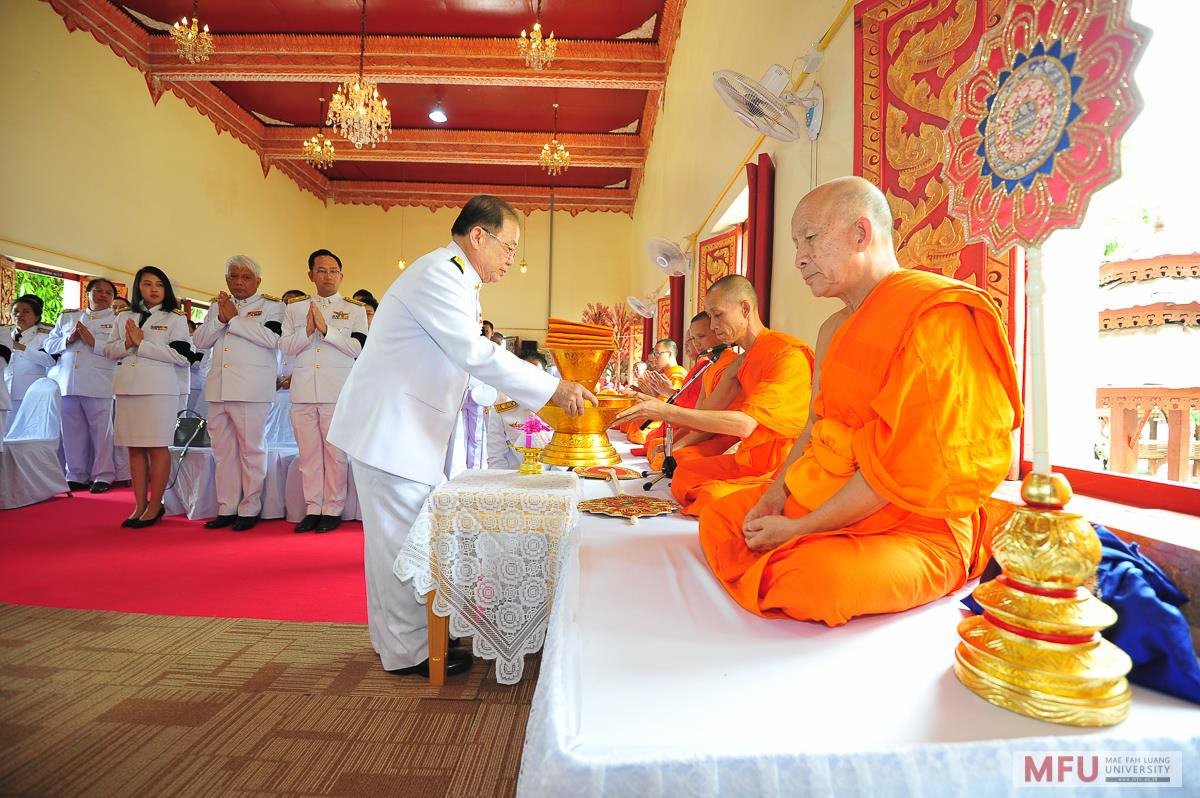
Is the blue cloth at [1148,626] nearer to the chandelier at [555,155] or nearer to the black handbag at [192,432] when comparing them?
the black handbag at [192,432]

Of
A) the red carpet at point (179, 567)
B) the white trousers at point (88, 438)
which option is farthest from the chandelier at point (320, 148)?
the red carpet at point (179, 567)

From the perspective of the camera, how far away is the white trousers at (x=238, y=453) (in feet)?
15.0

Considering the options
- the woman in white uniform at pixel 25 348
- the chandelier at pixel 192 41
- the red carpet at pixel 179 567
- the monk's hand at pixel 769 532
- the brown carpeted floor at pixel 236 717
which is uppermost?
the chandelier at pixel 192 41

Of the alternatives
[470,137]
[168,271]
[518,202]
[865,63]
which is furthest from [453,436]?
[518,202]

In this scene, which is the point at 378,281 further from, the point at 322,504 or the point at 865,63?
the point at 865,63

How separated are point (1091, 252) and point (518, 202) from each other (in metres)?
13.3

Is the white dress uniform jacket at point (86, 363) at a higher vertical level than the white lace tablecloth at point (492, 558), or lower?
higher

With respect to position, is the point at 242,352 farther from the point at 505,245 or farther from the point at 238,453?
the point at 505,245

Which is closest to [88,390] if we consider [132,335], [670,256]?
[132,335]

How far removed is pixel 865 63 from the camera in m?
2.41

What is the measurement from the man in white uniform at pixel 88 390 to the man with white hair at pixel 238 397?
6.70 feet

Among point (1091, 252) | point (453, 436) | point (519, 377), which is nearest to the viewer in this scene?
point (1091, 252)

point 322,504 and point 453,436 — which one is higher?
point 453,436

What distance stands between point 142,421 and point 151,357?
488 mm
